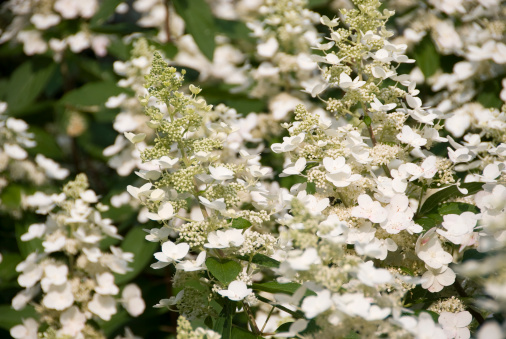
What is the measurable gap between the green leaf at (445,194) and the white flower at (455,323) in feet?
0.84

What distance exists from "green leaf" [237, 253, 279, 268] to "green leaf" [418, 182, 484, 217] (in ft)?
1.22

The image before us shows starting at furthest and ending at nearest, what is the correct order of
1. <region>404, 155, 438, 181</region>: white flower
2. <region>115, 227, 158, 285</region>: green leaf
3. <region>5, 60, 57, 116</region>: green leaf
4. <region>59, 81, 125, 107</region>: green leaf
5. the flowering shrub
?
1. <region>5, 60, 57, 116</region>: green leaf
2. <region>59, 81, 125, 107</region>: green leaf
3. <region>115, 227, 158, 285</region>: green leaf
4. <region>404, 155, 438, 181</region>: white flower
5. the flowering shrub

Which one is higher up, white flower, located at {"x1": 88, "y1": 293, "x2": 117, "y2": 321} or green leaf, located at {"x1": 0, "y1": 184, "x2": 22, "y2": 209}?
green leaf, located at {"x1": 0, "y1": 184, "x2": 22, "y2": 209}

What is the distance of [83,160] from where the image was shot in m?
2.65

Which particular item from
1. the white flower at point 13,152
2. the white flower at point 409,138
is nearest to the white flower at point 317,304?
the white flower at point 409,138

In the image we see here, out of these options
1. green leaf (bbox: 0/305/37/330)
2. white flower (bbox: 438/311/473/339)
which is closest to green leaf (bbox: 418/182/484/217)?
white flower (bbox: 438/311/473/339)

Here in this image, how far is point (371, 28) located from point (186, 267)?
25.6 inches

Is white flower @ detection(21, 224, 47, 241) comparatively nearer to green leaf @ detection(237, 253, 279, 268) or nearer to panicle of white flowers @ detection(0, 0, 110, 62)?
green leaf @ detection(237, 253, 279, 268)

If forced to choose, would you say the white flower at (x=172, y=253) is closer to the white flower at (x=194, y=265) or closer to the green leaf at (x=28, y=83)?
the white flower at (x=194, y=265)

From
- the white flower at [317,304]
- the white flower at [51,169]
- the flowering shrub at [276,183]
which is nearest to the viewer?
the white flower at [317,304]

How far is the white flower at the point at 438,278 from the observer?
1045 millimetres

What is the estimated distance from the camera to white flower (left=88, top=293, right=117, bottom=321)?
1.45m

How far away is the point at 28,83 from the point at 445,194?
→ 1.91 metres

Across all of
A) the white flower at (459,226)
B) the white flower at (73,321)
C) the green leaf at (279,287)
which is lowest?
the white flower at (73,321)
